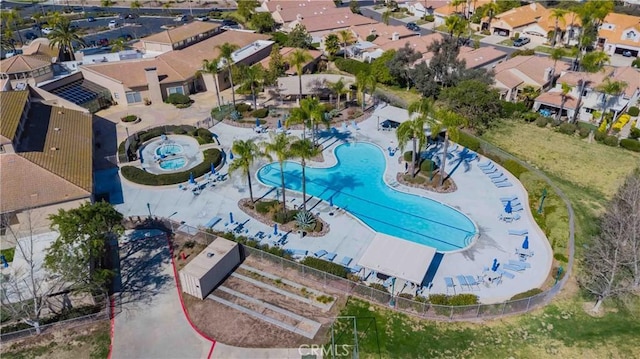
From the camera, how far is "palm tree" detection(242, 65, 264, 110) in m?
60.3

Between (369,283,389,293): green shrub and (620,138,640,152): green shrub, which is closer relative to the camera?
(369,283,389,293): green shrub

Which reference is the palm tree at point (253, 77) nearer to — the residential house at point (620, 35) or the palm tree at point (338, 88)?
the palm tree at point (338, 88)

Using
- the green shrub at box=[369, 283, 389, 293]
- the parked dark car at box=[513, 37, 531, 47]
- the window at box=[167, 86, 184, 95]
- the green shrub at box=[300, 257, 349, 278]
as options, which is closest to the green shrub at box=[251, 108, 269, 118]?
the window at box=[167, 86, 184, 95]

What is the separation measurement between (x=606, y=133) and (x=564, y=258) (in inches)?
1109

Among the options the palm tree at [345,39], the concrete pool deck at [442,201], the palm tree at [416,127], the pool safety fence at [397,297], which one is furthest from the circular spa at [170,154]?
the palm tree at [345,39]

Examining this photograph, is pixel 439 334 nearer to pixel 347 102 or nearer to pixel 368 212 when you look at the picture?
pixel 368 212

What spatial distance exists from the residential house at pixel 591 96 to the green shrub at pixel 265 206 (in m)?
40.9

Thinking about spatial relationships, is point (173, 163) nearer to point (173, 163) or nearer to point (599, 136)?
point (173, 163)

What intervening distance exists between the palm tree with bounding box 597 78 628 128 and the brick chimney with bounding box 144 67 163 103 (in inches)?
2292

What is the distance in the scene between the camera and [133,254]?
125 feet

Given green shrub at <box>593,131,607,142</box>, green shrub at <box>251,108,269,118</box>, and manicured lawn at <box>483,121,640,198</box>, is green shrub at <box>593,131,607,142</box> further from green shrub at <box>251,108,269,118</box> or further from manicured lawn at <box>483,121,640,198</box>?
green shrub at <box>251,108,269,118</box>

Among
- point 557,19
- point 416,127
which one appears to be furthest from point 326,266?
point 557,19

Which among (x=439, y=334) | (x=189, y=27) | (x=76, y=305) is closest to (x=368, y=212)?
(x=439, y=334)

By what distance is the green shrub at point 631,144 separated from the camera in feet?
176
